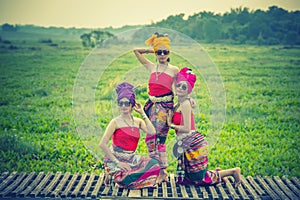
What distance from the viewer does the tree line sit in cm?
2842

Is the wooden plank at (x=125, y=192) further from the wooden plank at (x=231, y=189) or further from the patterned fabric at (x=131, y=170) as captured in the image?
the wooden plank at (x=231, y=189)

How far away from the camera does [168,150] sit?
510 cm

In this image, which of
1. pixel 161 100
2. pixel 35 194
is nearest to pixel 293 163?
pixel 161 100

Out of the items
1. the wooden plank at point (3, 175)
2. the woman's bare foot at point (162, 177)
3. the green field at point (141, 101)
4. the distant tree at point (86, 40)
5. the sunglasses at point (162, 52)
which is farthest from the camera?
the distant tree at point (86, 40)

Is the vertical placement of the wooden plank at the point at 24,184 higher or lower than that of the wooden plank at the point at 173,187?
higher

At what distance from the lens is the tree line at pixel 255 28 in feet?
93.2

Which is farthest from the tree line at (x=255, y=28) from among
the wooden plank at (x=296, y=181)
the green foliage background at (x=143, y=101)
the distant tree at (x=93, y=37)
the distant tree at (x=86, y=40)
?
the wooden plank at (x=296, y=181)

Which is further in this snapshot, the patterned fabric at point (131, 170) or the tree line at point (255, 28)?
the tree line at point (255, 28)

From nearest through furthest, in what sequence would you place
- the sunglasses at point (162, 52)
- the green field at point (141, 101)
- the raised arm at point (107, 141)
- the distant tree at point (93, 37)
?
the raised arm at point (107, 141) < the sunglasses at point (162, 52) < the green field at point (141, 101) < the distant tree at point (93, 37)

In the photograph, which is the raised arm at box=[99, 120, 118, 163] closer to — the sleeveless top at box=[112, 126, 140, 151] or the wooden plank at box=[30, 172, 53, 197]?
the sleeveless top at box=[112, 126, 140, 151]

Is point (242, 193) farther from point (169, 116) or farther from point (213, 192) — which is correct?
point (169, 116)

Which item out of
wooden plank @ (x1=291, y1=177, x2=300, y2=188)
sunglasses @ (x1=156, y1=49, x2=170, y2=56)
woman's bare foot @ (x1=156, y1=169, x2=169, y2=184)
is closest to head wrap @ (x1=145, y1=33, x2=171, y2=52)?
sunglasses @ (x1=156, y1=49, x2=170, y2=56)

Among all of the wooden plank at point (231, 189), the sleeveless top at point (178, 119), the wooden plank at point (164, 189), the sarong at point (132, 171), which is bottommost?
the wooden plank at point (231, 189)

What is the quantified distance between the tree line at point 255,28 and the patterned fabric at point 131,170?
69.8 ft
